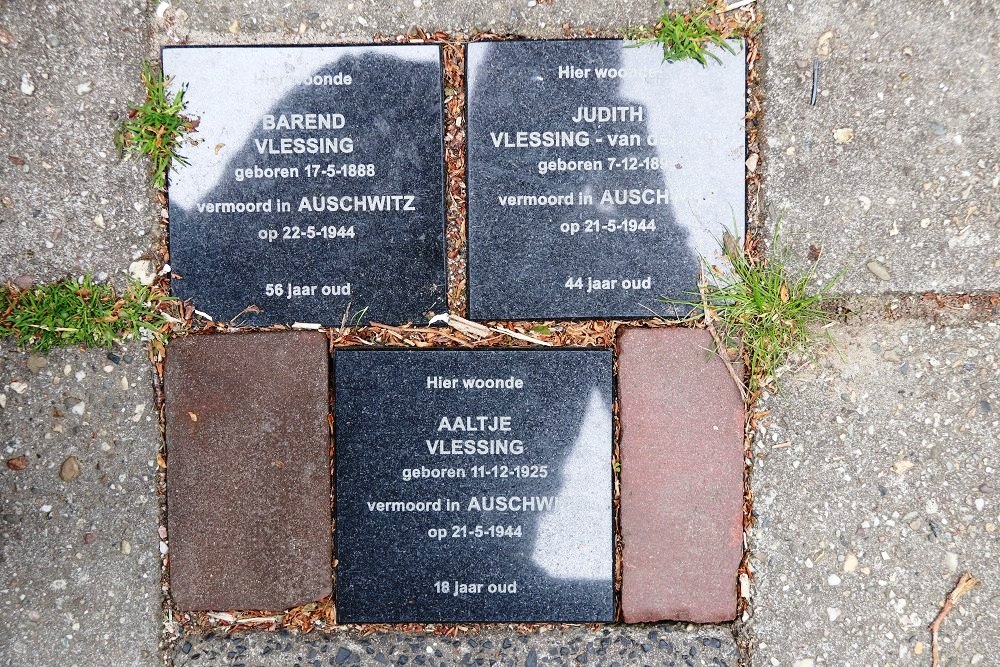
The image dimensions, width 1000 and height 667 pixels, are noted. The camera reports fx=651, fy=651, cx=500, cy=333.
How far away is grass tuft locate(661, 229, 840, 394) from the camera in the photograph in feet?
6.53

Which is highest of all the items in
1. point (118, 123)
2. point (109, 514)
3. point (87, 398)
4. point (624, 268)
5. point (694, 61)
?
point (694, 61)

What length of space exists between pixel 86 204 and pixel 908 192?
8.36 ft

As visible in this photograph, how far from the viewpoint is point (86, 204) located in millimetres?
2031

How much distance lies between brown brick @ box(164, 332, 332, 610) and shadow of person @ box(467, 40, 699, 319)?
70cm

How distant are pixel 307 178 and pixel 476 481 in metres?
1.07

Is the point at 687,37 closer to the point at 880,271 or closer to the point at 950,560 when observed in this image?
the point at 880,271

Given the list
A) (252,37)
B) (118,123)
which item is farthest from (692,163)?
(118,123)

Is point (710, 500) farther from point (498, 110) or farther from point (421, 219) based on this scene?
point (498, 110)

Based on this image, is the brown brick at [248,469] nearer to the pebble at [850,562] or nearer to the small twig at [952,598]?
the pebble at [850,562]

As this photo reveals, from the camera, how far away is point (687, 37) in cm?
197

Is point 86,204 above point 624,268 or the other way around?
above

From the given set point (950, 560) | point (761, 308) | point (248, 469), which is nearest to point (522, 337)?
point (761, 308)

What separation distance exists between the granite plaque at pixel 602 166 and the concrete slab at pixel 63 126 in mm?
1097

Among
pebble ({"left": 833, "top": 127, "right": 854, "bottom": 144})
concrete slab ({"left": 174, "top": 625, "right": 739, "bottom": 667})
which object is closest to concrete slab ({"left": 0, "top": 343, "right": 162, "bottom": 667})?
concrete slab ({"left": 174, "top": 625, "right": 739, "bottom": 667})
